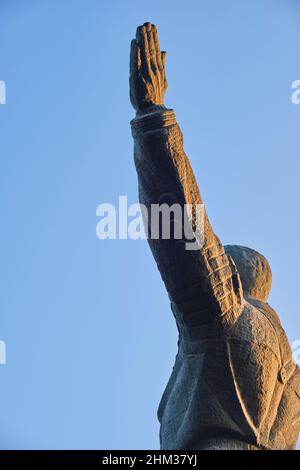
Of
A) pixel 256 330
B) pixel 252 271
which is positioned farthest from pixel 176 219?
pixel 252 271

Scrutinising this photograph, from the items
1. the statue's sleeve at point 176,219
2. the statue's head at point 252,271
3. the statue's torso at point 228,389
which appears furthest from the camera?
the statue's head at point 252,271

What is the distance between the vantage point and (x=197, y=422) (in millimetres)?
12773

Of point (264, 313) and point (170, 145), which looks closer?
point (170, 145)

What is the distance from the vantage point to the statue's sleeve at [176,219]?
1257 centimetres

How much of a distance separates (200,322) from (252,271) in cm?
124

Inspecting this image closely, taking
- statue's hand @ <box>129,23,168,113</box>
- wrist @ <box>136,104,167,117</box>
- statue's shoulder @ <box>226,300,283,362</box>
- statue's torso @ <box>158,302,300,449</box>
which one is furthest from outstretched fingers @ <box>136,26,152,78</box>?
statue's shoulder @ <box>226,300,283,362</box>

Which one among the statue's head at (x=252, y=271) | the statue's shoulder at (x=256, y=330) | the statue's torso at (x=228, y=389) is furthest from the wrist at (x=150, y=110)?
Answer: the statue's head at (x=252, y=271)

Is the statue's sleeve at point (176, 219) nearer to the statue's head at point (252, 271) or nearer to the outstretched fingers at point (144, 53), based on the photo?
the outstretched fingers at point (144, 53)

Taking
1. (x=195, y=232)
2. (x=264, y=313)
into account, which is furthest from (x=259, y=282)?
(x=195, y=232)

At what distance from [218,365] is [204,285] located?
22.1 inches

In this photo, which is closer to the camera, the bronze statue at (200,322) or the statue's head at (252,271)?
the bronze statue at (200,322)

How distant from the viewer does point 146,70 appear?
1259cm

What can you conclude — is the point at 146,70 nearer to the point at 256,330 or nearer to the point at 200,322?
the point at 200,322
